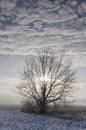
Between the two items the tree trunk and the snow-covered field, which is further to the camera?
the tree trunk

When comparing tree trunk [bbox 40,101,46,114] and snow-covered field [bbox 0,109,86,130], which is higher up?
tree trunk [bbox 40,101,46,114]

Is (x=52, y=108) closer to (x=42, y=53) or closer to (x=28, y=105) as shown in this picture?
(x=28, y=105)

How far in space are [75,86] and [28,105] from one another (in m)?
8.53

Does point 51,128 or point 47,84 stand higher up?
point 47,84

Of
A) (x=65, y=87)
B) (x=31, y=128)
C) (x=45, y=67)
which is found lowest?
(x=31, y=128)

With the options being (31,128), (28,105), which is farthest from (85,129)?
(28,105)

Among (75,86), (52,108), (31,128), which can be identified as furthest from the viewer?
(52,108)

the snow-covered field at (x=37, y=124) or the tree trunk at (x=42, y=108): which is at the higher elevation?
Result: the tree trunk at (x=42, y=108)

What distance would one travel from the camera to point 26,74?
4038cm

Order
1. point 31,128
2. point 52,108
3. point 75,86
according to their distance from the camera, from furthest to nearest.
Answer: point 52,108 < point 75,86 < point 31,128

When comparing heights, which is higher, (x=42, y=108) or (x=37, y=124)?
(x=42, y=108)

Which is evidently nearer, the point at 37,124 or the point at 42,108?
the point at 37,124

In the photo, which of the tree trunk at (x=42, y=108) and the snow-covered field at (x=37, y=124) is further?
the tree trunk at (x=42, y=108)

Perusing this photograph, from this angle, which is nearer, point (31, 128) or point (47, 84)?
point (31, 128)
